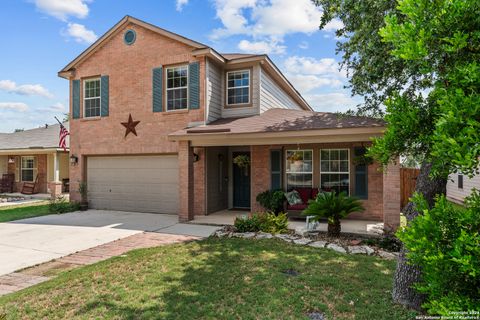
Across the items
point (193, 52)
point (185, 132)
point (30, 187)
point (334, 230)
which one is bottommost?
point (334, 230)

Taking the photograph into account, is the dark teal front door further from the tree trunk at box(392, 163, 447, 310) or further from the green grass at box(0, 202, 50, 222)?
the tree trunk at box(392, 163, 447, 310)

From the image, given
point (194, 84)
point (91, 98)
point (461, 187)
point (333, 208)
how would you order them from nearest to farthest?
1. point (333, 208)
2. point (194, 84)
3. point (91, 98)
4. point (461, 187)

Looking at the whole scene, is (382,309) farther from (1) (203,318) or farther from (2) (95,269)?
(2) (95,269)

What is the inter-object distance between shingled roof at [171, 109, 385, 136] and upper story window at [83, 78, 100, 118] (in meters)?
5.30

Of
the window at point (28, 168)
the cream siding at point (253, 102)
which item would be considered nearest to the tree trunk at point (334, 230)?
the cream siding at point (253, 102)

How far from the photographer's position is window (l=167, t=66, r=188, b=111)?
1151 centimetres

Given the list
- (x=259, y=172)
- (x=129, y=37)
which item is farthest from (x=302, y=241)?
(x=129, y=37)

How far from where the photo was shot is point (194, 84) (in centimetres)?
1115

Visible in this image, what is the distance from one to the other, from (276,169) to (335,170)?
207 cm

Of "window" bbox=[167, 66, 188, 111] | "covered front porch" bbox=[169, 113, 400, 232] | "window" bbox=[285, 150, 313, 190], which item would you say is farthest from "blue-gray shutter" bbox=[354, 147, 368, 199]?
"window" bbox=[167, 66, 188, 111]

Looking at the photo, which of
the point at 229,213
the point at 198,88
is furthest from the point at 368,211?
the point at 198,88

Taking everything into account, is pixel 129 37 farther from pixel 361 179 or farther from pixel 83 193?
pixel 361 179

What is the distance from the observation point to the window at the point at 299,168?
10.7 meters

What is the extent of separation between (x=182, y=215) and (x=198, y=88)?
15.4 feet
